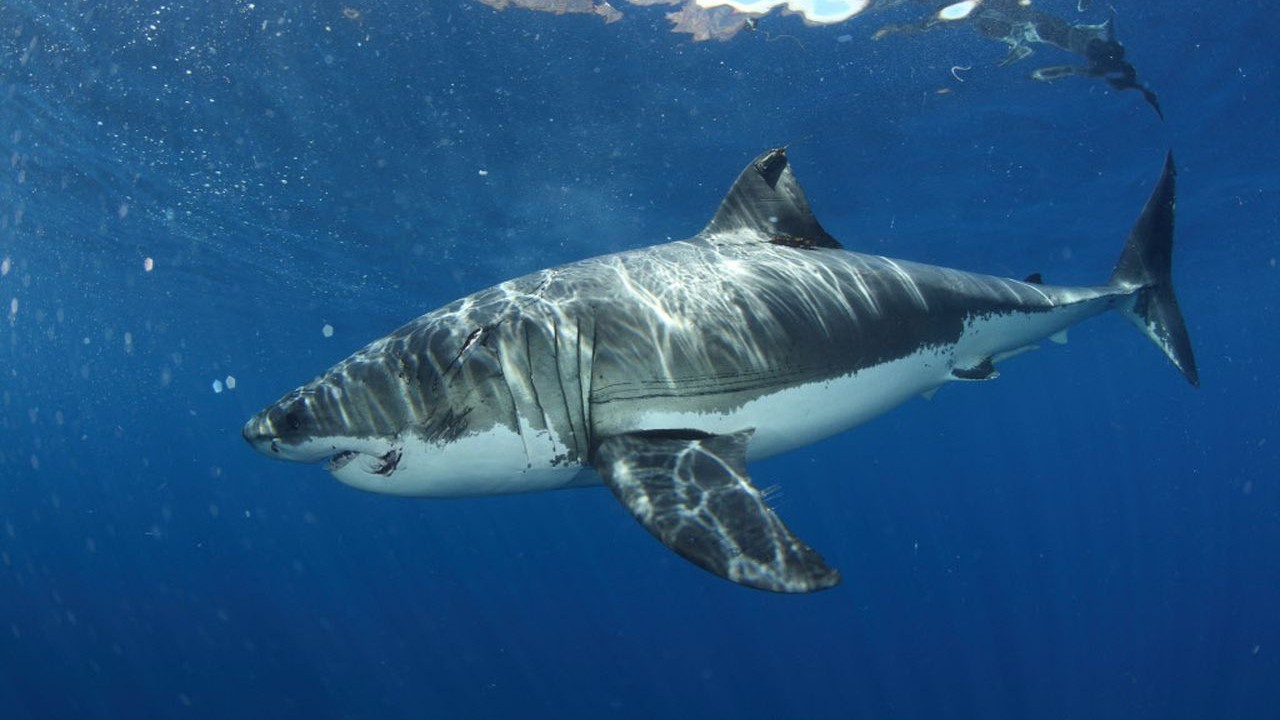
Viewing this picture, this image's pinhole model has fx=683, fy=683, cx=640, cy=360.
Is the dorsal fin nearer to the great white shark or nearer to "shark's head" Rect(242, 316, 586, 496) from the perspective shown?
the great white shark

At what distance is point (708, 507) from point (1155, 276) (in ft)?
23.1

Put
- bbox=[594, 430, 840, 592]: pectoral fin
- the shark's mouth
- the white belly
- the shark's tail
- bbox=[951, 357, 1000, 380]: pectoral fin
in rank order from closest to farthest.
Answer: bbox=[594, 430, 840, 592]: pectoral fin, the shark's mouth, the white belly, bbox=[951, 357, 1000, 380]: pectoral fin, the shark's tail

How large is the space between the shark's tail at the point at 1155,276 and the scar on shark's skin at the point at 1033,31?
16.7ft

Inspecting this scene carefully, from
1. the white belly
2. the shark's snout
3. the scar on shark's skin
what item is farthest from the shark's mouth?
the scar on shark's skin

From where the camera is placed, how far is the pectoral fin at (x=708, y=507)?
255 centimetres

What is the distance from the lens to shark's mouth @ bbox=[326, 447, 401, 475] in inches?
135

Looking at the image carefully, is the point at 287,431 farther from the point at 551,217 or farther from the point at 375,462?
the point at 551,217

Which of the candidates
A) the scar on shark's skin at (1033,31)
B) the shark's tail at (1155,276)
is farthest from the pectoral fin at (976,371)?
the scar on shark's skin at (1033,31)

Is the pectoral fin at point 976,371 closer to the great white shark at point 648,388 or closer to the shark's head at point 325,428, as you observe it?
the great white shark at point 648,388

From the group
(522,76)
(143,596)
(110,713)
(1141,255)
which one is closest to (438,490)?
(1141,255)

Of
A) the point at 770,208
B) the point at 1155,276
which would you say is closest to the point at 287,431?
the point at 770,208

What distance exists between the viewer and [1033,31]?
11320 millimetres

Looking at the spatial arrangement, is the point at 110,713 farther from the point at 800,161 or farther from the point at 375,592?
the point at 800,161

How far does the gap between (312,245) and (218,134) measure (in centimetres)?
712
